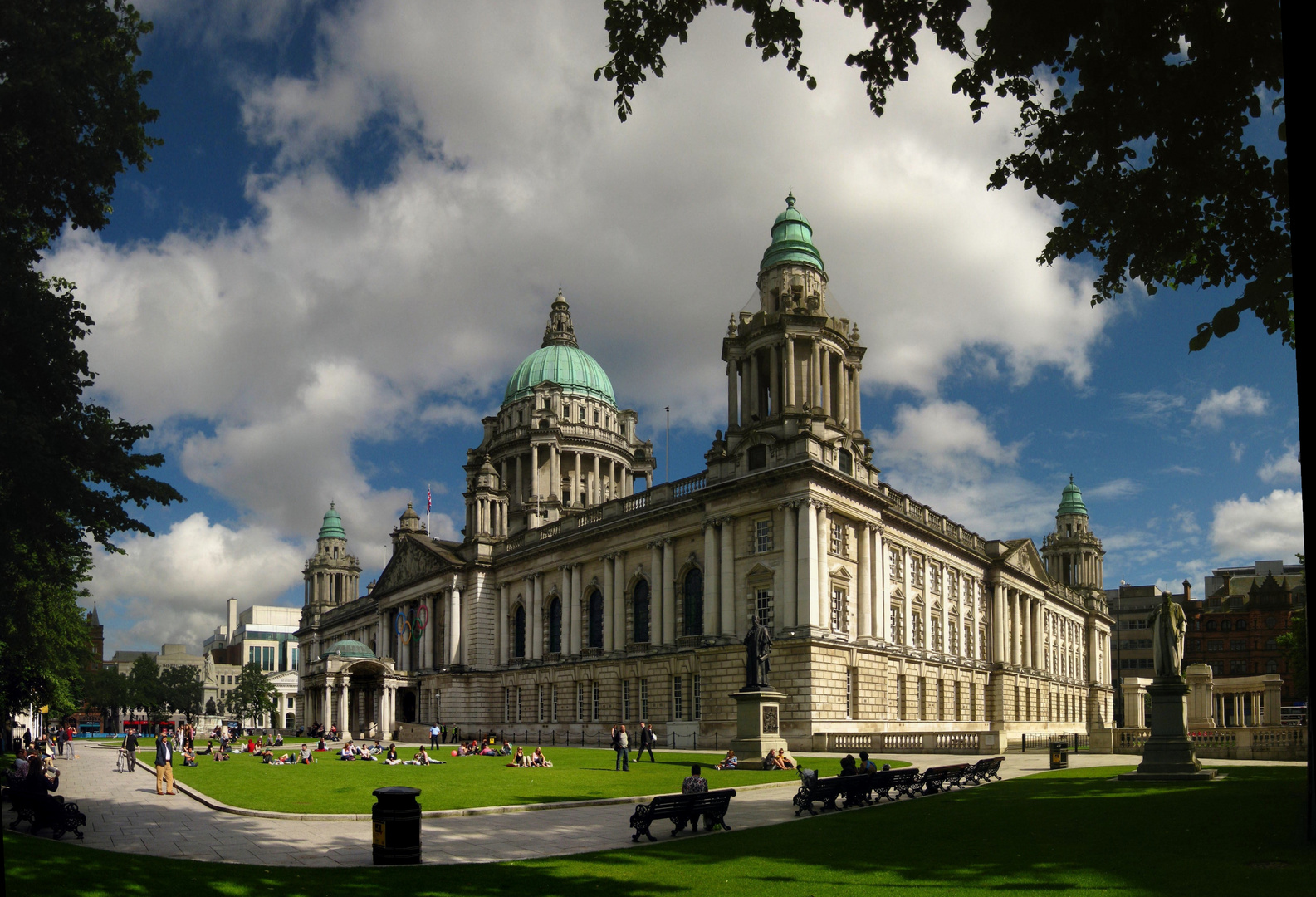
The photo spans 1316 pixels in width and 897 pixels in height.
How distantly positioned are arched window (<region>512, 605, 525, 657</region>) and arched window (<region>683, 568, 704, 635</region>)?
21.8 metres

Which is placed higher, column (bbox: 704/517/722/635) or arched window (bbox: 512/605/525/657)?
column (bbox: 704/517/722/635)

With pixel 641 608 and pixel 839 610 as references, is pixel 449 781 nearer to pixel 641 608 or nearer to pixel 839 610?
pixel 839 610

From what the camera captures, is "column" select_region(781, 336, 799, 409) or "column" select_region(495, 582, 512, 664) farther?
"column" select_region(495, 582, 512, 664)

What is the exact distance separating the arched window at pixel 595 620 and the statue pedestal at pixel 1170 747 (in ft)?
143

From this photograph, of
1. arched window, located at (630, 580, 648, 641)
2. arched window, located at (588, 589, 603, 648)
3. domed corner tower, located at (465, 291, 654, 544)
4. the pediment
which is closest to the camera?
arched window, located at (630, 580, 648, 641)

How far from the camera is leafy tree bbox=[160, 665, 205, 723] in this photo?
565 ft

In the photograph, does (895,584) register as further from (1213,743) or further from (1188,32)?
(1188,32)

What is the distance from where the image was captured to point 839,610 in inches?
2163

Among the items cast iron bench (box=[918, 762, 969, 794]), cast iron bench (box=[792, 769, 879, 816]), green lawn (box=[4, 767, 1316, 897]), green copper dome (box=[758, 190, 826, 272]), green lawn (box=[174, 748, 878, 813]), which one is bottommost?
green lawn (box=[174, 748, 878, 813])

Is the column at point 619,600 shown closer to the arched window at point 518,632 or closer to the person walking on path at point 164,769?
the arched window at point 518,632

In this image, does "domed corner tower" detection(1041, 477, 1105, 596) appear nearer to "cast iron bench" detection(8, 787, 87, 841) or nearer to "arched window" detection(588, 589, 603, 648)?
"arched window" detection(588, 589, 603, 648)

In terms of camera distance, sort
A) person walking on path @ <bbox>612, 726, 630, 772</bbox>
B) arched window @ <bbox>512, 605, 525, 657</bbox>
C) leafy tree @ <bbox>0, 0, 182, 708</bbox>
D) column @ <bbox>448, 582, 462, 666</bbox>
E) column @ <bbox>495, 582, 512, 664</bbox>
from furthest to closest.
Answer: column @ <bbox>448, 582, 462, 666</bbox>
column @ <bbox>495, 582, 512, 664</bbox>
arched window @ <bbox>512, 605, 525, 657</bbox>
person walking on path @ <bbox>612, 726, 630, 772</bbox>
leafy tree @ <bbox>0, 0, 182, 708</bbox>

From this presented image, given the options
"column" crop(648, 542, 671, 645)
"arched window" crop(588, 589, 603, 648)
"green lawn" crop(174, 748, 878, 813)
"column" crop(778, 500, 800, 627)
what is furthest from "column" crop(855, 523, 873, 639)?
"arched window" crop(588, 589, 603, 648)

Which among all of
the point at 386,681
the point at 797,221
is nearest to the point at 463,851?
the point at 797,221
